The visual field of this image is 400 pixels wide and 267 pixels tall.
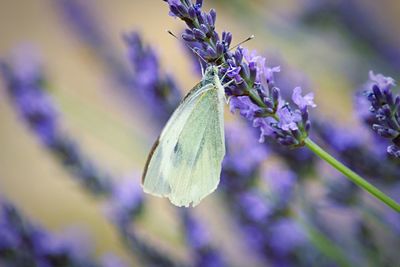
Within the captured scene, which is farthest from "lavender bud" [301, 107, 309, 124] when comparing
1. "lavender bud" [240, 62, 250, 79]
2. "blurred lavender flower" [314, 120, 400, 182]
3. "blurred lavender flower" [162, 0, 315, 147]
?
"blurred lavender flower" [314, 120, 400, 182]

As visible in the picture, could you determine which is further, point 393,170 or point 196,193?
point 393,170

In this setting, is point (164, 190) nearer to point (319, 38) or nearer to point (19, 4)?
point (319, 38)

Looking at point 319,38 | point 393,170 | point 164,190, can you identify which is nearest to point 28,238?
point 164,190

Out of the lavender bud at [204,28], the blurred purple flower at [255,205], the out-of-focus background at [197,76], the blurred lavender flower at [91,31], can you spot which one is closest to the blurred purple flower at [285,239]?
the blurred purple flower at [255,205]

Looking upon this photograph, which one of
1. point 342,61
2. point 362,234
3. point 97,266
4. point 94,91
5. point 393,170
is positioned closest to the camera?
point 393,170

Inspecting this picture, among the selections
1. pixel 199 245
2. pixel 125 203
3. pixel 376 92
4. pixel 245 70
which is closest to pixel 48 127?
pixel 125 203

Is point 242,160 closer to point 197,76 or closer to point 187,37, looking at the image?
point 197,76
